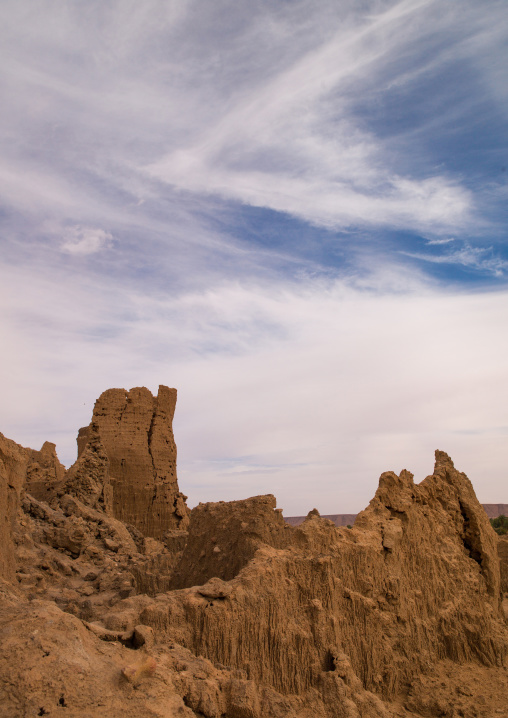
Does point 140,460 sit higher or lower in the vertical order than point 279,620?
higher

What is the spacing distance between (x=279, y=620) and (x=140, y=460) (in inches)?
569

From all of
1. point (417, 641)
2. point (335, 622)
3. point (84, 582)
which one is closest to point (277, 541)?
point (335, 622)

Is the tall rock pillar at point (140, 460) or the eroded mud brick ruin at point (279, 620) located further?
the tall rock pillar at point (140, 460)

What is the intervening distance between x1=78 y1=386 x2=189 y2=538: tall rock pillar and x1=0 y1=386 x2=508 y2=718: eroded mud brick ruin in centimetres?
825

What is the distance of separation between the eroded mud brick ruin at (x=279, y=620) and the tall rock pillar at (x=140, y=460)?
325 inches

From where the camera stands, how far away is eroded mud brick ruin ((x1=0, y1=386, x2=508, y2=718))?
3.86 metres

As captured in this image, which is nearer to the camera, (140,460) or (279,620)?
(279,620)

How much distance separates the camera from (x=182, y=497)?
20172 millimetres

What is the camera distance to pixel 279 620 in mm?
5262

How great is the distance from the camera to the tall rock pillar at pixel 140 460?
18.8 m

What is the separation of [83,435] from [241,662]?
17.4 meters

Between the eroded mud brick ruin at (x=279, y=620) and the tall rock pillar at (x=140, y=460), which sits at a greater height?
the tall rock pillar at (x=140, y=460)

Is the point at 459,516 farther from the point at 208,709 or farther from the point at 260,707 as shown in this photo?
the point at 208,709

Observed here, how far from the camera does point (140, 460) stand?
19.2 m
